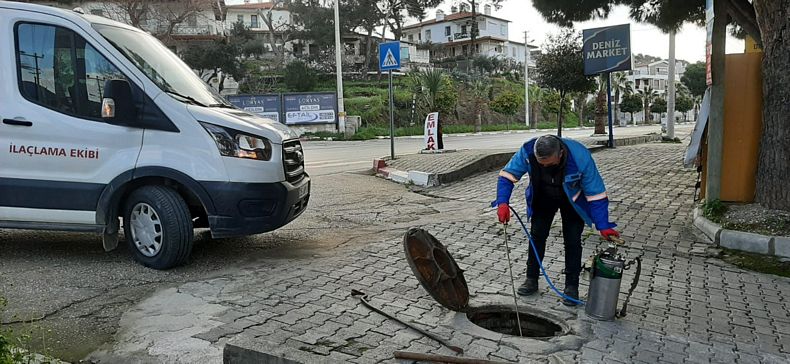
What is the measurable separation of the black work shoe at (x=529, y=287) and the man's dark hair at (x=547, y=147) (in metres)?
1.21

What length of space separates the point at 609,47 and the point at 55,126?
48.6 ft

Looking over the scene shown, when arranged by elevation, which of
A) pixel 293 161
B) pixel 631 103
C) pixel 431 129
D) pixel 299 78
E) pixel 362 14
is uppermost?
pixel 362 14

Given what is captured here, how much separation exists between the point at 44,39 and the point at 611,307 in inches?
205

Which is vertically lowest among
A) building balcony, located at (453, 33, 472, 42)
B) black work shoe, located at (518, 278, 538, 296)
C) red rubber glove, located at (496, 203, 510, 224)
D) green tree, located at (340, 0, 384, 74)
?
black work shoe, located at (518, 278, 538, 296)

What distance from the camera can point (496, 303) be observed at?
429cm

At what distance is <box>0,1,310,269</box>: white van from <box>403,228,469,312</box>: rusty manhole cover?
1.51 metres

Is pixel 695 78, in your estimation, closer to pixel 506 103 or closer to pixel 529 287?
pixel 506 103

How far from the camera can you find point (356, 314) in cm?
401

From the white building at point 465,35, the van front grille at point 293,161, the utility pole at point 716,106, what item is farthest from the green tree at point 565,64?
the white building at point 465,35

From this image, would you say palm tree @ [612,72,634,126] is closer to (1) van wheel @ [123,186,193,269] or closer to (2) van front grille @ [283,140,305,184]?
(2) van front grille @ [283,140,305,184]

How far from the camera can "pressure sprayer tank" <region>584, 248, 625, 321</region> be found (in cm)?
388

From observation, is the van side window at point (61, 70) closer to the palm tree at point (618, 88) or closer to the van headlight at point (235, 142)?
the van headlight at point (235, 142)

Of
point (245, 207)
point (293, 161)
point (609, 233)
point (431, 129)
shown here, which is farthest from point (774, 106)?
point (431, 129)

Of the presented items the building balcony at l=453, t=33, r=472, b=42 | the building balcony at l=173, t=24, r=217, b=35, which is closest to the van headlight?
the building balcony at l=173, t=24, r=217, b=35
